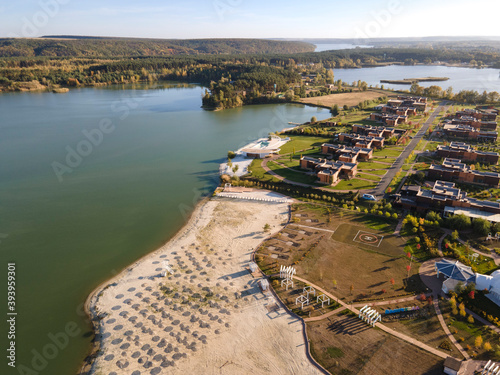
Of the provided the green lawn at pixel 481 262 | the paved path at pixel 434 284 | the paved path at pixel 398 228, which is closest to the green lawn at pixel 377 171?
the paved path at pixel 398 228

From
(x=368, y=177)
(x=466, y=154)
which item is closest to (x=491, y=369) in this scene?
(x=368, y=177)

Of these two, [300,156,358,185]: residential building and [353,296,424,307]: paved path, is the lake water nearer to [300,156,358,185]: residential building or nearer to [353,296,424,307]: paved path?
[300,156,358,185]: residential building

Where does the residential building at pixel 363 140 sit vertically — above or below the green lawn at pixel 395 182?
above

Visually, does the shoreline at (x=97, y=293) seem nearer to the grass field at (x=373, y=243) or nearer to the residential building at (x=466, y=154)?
the grass field at (x=373, y=243)

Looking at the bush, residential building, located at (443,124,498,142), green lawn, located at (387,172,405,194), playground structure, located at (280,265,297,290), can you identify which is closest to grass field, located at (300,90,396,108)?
residential building, located at (443,124,498,142)

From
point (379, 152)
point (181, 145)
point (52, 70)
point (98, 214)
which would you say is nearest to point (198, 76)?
point (52, 70)

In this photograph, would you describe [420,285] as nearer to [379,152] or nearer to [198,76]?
[379,152]
